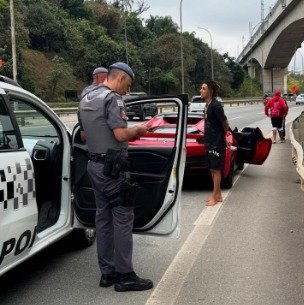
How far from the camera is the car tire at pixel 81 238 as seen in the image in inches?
196

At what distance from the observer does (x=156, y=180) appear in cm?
431

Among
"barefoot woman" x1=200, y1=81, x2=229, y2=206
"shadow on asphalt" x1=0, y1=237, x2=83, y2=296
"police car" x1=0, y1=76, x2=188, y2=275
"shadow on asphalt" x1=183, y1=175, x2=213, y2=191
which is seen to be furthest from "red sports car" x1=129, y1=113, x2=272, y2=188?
"police car" x1=0, y1=76, x2=188, y2=275

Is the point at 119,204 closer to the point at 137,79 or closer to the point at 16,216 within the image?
the point at 16,216

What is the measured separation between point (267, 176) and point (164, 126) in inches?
96.2

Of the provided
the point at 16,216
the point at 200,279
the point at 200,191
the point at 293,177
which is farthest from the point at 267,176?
the point at 16,216

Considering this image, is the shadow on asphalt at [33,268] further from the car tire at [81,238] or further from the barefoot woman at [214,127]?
the barefoot woman at [214,127]

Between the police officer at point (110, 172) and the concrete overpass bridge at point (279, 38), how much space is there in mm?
31646

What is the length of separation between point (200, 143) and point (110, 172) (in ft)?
15.1

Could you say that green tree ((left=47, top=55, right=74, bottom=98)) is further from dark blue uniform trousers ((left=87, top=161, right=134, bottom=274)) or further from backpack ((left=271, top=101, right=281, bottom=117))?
dark blue uniform trousers ((left=87, top=161, right=134, bottom=274))

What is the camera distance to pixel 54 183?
14.7ft

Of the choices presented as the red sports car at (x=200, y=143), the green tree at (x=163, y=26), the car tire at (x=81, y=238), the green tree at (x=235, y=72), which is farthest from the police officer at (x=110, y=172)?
the green tree at (x=235, y=72)

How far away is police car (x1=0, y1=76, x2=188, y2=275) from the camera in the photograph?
3.55 metres

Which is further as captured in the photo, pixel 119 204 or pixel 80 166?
pixel 80 166

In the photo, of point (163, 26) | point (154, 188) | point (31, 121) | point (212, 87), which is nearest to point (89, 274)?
point (154, 188)
